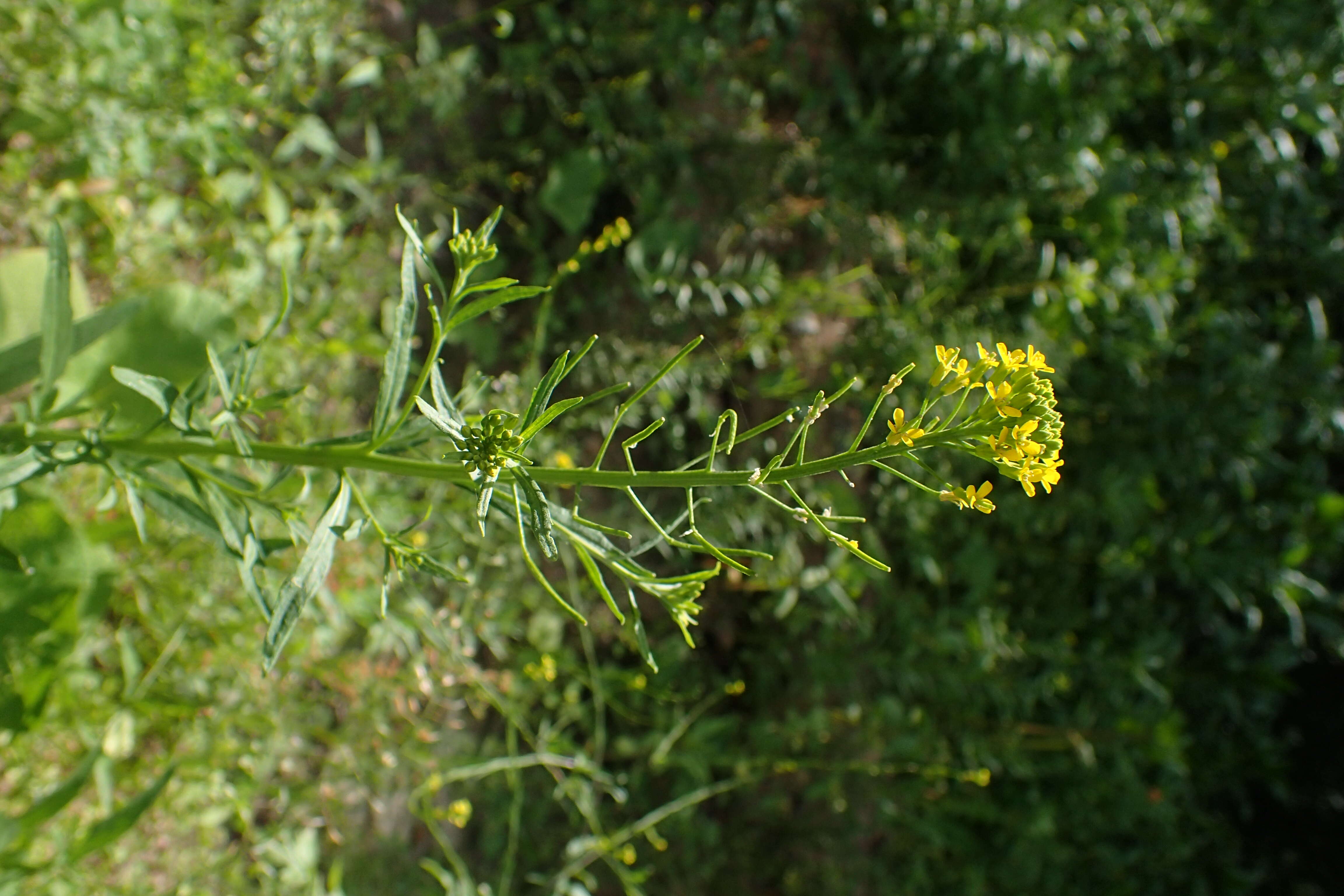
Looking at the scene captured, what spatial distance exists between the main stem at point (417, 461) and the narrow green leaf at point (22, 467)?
0.03 metres

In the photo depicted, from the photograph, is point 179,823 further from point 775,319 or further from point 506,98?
point 506,98

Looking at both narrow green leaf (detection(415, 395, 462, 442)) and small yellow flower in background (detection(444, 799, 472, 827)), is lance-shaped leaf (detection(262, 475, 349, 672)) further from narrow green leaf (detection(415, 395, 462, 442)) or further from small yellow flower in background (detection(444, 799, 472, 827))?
small yellow flower in background (detection(444, 799, 472, 827))

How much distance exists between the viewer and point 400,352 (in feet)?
3.54

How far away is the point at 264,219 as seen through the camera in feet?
7.63

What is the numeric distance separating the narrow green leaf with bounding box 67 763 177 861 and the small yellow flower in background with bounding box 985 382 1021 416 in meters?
1.46

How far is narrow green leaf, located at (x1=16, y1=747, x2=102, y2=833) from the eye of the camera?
160 cm

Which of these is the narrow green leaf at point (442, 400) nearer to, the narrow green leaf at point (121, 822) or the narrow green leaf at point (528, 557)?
the narrow green leaf at point (528, 557)

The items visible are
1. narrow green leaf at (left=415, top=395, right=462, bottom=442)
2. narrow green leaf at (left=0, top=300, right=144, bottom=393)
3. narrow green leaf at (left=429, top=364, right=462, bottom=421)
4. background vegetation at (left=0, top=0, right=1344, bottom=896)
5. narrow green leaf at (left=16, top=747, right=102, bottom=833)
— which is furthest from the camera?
background vegetation at (left=0, top=0, right=1344, bottom=896)

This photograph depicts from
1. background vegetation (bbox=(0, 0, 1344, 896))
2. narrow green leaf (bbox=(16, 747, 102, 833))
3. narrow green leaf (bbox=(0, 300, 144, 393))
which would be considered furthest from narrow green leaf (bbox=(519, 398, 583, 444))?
narrow green leaf (bbox=(16, 747, 102, 833))

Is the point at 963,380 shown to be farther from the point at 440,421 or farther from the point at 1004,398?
the point at 440,421

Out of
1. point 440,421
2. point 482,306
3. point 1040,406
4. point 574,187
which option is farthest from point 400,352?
point 574,187

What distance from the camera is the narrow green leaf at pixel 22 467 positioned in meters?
1.06

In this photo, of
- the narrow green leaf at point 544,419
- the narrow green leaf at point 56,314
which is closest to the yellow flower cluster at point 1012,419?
the narrow green leaf at point 544,419

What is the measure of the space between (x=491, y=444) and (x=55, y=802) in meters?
1.25
